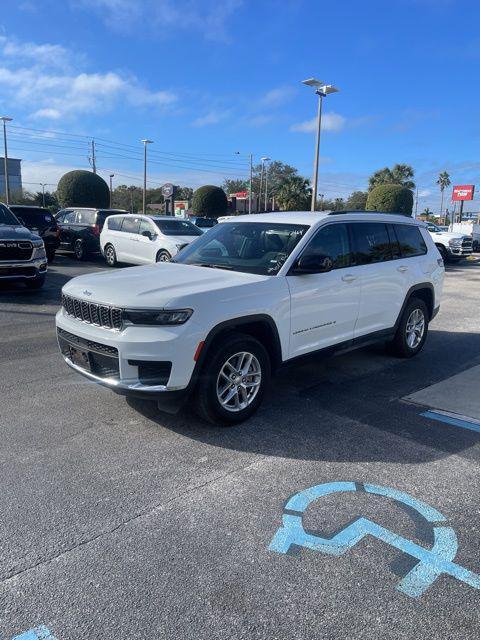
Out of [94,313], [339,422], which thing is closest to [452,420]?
[339,422]

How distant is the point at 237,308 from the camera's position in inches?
159

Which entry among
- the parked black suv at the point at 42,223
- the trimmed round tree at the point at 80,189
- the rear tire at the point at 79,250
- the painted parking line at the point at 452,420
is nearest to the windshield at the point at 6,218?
the parked black suv at the point at 42,223

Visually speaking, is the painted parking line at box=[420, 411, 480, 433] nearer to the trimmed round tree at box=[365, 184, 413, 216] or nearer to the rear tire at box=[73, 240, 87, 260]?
the rear tire at box=[73, 240, 87, 260]

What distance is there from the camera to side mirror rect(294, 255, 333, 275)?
4531 mm

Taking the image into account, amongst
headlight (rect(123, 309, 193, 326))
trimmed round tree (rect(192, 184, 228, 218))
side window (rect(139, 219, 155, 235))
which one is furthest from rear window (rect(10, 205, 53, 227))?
trimmed round tree (rect(192, 184, 228, 218))

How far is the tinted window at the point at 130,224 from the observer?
15.0 m

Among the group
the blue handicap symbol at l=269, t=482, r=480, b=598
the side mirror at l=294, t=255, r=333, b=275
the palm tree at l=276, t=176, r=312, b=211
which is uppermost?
the palm tree at l=276, t=176, r=312, b=211

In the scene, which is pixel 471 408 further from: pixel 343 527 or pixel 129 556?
pixel 129 556

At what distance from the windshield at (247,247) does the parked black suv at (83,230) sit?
12142mm

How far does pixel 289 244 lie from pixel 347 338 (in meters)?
1.26

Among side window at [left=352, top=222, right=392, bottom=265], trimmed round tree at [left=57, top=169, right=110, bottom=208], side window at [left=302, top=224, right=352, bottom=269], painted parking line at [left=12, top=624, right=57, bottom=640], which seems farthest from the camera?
trimmed round tree at [left=57, top=169, right=110, bottom=208]

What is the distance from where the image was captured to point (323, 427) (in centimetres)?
428

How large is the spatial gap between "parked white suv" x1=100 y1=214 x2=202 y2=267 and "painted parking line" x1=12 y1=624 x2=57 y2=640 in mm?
11759

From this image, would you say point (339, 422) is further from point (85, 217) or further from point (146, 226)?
point (85, 217)
